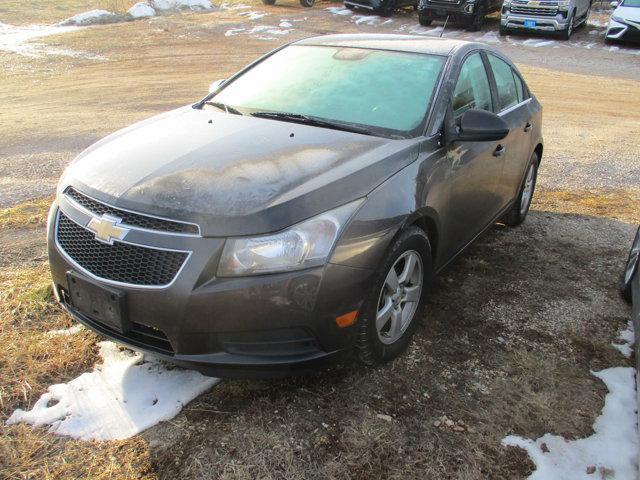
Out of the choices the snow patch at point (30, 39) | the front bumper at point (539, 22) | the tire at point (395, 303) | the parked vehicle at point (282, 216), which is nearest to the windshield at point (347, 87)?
the parked vehicle at point (282, 216)

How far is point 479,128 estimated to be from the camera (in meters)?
3.30

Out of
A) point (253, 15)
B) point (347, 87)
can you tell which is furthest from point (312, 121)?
point (253, 15)

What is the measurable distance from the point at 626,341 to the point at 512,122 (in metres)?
1.83

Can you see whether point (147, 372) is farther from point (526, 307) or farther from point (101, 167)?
point (526, 307)

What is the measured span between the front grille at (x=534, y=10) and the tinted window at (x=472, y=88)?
15.0m

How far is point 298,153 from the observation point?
2918 millimetres

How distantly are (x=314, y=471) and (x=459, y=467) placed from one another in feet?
2.10

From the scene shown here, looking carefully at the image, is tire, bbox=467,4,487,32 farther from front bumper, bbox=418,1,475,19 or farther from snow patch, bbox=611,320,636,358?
snow patch, bbox=611,320,636,358

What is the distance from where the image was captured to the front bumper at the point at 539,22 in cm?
1703

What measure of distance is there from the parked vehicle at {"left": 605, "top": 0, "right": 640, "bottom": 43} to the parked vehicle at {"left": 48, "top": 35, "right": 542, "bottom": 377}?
50.6ft

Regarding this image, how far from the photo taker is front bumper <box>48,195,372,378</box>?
2381 mm

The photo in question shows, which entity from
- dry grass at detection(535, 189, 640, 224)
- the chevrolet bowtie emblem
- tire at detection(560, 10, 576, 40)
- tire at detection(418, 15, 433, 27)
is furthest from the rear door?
tire at detection(418, 15, 433, 27)

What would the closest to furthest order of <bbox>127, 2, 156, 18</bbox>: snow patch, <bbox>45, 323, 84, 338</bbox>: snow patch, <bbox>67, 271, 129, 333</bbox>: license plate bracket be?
1. <bbox>67, 271, 129, 333</bbox>: license plate bracket
2. <bbox>45, 323, 84, 338</bbox>: snow patch
3. <bbox>127, 2, 156, 18</bbox>: snow patch

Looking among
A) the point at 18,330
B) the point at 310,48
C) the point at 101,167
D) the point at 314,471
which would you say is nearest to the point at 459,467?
the point at 314,471
